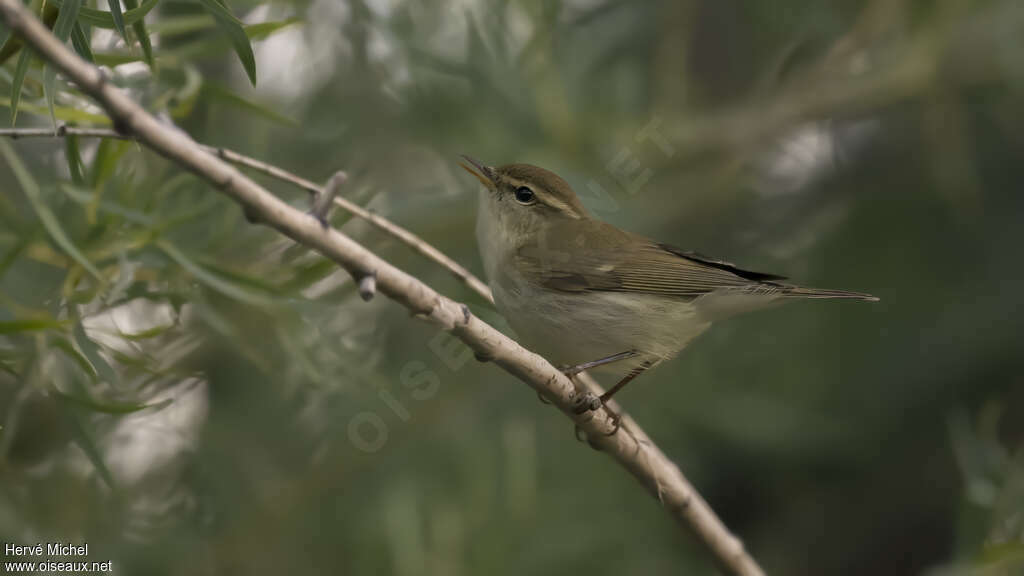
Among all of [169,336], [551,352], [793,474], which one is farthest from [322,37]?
[793,474]

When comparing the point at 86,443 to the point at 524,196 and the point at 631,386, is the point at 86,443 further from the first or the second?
the point at 631,386

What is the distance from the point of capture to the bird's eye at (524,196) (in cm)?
186

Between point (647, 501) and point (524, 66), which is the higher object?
point (524, 66)

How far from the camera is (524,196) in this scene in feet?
6.16

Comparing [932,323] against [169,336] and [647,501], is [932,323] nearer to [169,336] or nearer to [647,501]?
[647,501]

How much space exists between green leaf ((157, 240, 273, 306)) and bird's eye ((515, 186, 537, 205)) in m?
0.65

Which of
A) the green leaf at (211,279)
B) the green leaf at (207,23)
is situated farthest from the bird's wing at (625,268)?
A: the green leaf at (207,23)

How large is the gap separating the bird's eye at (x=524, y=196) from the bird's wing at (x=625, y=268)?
0.10m

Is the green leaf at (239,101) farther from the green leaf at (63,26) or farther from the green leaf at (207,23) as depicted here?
the green leaf at (63,26)

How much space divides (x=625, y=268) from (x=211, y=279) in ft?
→ 2.65

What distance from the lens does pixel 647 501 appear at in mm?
2051

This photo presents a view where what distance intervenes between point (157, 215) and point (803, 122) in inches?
58.5

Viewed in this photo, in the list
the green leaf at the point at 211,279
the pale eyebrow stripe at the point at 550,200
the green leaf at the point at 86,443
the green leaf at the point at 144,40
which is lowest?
the pale eyebrow stripe at the point at 550,200

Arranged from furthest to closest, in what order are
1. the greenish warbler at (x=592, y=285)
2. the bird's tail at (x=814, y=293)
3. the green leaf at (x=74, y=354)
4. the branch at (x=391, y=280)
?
the greenish warbler at (x=592, y=285), the bird's tail at (x=814, y=293), the green leaf at (x=74, y=354), the branch at (x=391, y=280)
